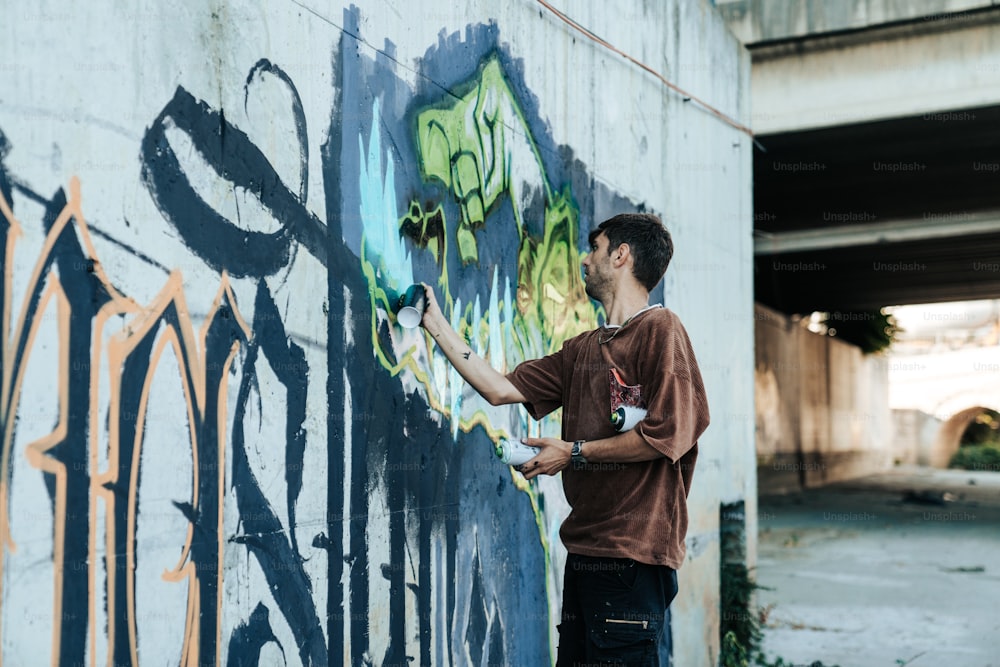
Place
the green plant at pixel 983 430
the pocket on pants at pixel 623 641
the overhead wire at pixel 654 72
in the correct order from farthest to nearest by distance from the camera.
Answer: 1. the green plant at pixel 983 430
2. the overhead wire at pixel 654 72
3. the pocket on pants at pixel 623 641

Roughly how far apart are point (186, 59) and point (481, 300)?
181 cm

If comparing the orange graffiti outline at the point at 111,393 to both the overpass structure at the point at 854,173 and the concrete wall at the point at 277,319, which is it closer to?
the concrete wall at the point at 277,319

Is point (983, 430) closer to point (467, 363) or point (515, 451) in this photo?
point (467, 363)

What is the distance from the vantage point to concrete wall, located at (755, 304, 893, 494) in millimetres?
20656

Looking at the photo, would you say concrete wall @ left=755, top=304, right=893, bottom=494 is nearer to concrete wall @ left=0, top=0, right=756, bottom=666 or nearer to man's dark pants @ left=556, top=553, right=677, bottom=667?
concrete wall @ left=0, top=0, right=756, bottom=666

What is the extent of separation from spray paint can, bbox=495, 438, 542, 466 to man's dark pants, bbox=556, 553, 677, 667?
367 millimetres

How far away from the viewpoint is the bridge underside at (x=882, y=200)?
31.1 feet

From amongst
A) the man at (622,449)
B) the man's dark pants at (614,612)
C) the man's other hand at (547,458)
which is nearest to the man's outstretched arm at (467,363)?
the man at (622,449)

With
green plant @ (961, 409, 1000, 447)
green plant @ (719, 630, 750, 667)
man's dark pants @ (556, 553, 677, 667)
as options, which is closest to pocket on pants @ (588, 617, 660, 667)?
man's dark pants @ (556, 553, 677, 667)

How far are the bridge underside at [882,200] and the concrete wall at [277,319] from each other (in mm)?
5098

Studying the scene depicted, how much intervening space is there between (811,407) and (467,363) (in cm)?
2346

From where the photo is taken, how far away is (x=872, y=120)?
821 centimetres

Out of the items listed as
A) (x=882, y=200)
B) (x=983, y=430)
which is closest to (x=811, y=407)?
(x=882, y=200)

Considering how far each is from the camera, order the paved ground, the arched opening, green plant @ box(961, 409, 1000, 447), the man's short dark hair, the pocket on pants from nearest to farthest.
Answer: the pocket on pants, the man's short dark hair, the paved ground, the arched opening, green plant @ box(961, 409, 1000, 447)
